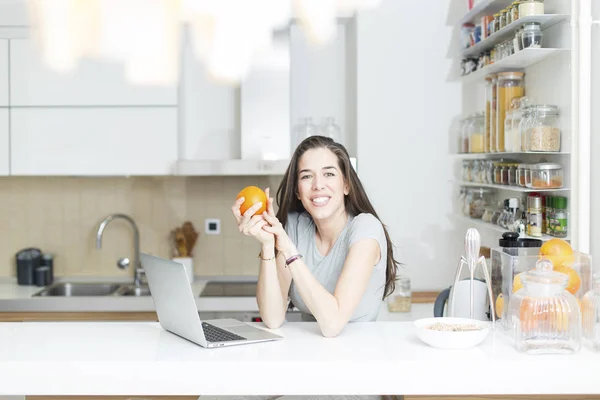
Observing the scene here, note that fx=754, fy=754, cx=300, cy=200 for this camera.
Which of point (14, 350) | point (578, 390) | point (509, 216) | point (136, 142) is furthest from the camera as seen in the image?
point (136, 142)

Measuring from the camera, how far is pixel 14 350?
1804 millimetres

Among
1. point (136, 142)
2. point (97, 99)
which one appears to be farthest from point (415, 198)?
point (97, 99)

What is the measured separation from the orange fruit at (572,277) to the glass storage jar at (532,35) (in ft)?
3.36

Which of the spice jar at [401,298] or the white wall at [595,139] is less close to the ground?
the white wall at [595,139]

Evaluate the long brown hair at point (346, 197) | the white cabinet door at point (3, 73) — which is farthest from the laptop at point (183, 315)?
the white cabinet door at point (3, 73)

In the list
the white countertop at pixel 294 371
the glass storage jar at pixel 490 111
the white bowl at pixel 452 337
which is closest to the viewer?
the white countertop at pixel 294 371

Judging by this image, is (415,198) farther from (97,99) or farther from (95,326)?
(95,326)

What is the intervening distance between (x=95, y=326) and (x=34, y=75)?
217 centimetres

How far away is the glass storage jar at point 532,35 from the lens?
2.64 m

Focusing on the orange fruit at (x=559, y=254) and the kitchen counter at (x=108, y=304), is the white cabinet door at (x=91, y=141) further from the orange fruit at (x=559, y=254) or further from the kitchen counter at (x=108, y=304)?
the orange fruit at (x=559, y=254)

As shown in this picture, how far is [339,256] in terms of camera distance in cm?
239

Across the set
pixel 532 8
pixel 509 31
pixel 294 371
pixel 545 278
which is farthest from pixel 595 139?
pixel 294 371

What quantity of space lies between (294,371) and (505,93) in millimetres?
1782

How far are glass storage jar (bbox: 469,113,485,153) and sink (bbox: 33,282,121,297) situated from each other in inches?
81.6
